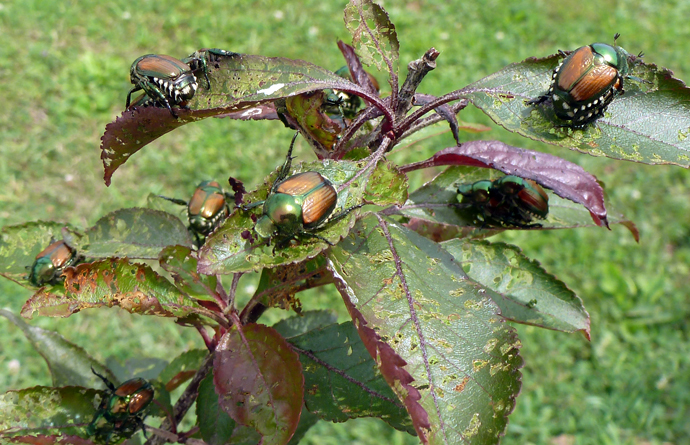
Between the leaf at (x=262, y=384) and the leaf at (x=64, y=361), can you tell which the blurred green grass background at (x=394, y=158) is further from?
the leaf at (x=262, y=384)

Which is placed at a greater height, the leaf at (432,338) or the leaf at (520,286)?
the leaf at (432,338)

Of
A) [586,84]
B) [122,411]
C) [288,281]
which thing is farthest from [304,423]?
[586,84]

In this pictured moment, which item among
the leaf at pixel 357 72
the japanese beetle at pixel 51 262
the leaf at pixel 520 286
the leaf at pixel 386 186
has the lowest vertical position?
the leaf at pixel 520 286

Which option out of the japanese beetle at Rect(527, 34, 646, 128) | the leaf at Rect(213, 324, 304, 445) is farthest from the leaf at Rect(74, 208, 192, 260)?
the japanese beetle at Rect(527, 34, 646, 128)

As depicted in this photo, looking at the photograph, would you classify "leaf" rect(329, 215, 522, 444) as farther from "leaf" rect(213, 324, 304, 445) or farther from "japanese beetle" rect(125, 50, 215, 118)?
"japanese beetle" rect(125, 50, 215, 118)

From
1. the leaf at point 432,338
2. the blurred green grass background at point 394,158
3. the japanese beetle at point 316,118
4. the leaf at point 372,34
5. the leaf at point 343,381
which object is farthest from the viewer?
the blurred green grass background at point 394,158

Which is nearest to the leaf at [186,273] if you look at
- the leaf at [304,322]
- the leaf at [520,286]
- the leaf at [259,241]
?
the leaf at [259,241]

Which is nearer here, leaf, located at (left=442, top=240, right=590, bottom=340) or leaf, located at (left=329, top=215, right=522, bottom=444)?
leaf, located at (left=329, top=215, right=522, bottom=444)

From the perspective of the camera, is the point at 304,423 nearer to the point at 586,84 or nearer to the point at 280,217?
the point at 280,217
